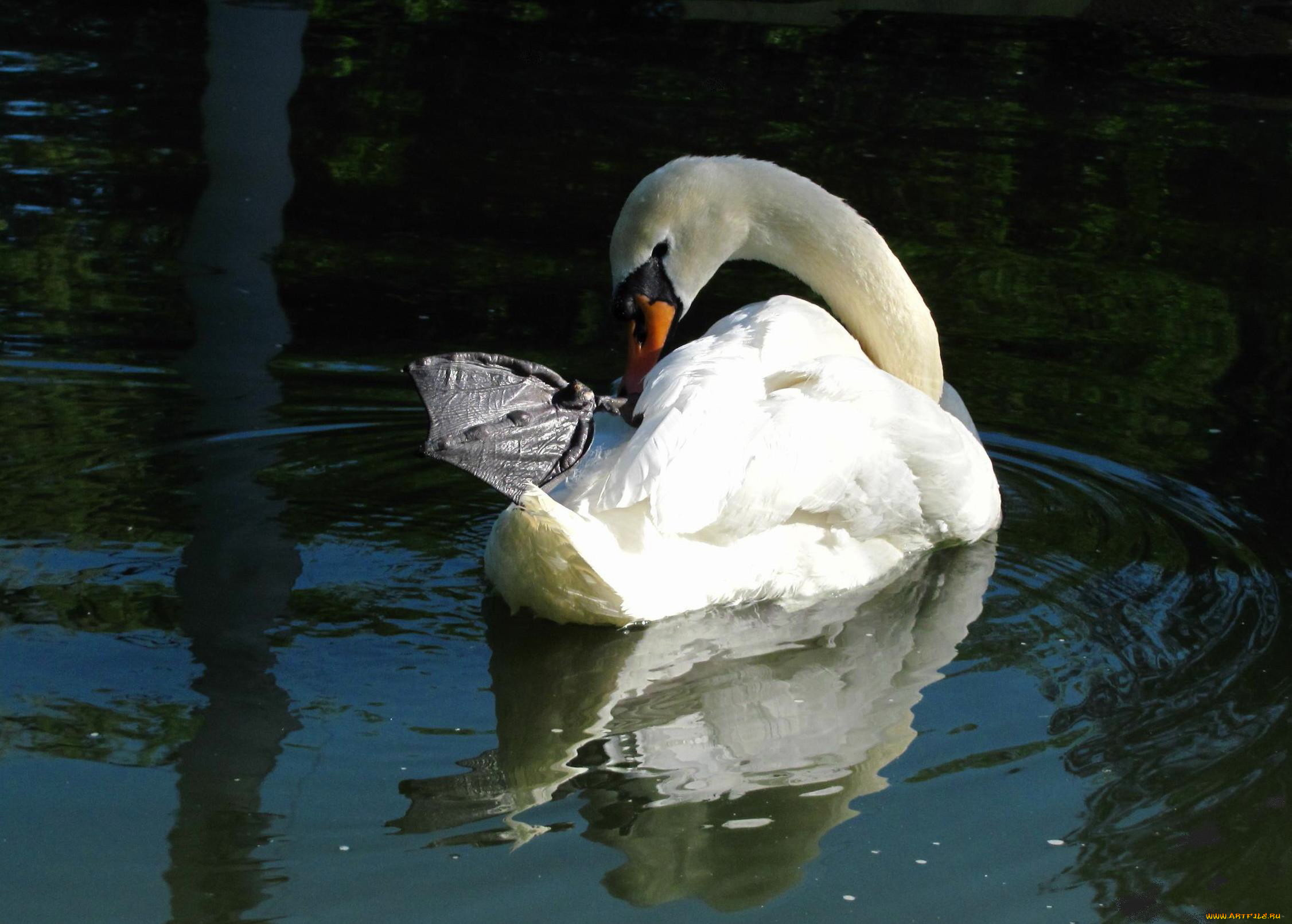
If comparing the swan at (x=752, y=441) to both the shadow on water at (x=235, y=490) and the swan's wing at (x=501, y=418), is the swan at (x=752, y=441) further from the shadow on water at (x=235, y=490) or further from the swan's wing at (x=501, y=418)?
the shadow on water at (x=235, y=490)

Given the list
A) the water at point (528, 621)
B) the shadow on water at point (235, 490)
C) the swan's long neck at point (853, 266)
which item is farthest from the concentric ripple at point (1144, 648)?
the shadow on water at point (235, 490)

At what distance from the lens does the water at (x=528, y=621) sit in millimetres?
3076

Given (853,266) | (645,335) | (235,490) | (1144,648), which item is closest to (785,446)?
(1144,648)

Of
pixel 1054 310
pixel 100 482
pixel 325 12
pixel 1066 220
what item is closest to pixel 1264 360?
pixel 1054 310

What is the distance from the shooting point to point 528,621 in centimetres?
427

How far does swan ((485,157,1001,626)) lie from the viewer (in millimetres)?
3869

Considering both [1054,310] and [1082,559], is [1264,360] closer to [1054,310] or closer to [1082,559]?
[1054,310]

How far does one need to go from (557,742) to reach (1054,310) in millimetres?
4744

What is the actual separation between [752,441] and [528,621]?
2.49ft

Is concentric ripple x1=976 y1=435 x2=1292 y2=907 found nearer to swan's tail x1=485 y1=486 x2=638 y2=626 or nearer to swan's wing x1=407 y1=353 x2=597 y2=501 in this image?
swan's tail x1=485 y1=486 x2=638 y2=626

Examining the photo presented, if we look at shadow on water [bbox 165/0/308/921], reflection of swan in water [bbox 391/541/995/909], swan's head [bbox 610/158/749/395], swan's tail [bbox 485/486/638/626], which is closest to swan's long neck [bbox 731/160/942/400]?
swan's head [bbox 610/158/749/395]

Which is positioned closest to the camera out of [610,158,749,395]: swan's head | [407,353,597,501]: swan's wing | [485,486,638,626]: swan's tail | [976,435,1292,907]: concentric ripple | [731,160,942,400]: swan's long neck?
[976,435,1292,907]: concentric ripple

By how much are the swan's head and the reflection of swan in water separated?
1228 millimetres

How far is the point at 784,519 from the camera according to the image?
13.7ft
